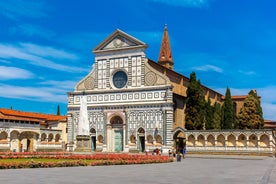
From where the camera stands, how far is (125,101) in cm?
5381

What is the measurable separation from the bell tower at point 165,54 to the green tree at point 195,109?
26.5 m

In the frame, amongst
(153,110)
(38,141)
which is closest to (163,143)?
(153,110)

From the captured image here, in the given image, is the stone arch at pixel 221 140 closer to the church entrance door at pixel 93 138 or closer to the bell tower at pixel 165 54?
the church entrance door at pixel 93 138

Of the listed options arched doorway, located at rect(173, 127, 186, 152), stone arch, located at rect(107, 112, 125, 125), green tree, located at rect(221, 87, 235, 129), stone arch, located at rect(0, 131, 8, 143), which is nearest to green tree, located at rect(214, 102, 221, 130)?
green tree, located at rect(221, 87, 235, 129)

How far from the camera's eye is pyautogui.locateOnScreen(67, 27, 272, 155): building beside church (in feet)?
168

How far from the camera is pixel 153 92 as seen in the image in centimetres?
5203

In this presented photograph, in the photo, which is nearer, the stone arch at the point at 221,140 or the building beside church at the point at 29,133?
the stone arch at the point at 221,140

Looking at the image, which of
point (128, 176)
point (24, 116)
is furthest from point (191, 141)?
point (128, 176)

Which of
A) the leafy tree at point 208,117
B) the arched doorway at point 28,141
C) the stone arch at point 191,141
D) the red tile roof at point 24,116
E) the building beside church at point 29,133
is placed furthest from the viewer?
the red tile roof at point 24,116

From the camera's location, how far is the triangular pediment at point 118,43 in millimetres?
53938

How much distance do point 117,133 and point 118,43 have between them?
42.5 feet

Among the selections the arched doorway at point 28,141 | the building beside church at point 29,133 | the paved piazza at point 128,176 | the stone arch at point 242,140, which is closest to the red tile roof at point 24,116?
the building beside church at point 29,133

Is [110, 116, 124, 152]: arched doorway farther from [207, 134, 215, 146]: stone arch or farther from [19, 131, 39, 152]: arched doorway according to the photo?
[19, 131, 39, 152]: arched doorway

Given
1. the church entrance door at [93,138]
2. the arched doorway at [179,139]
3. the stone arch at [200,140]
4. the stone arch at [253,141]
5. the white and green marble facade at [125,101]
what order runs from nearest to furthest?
the stone arch at [253,141], the stone arch at [200,140], the arched doorway at [179,139], the white and green marble facade at [125,101], the church entrance door at [93,138]
